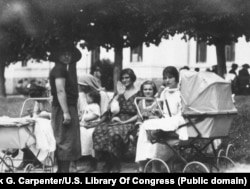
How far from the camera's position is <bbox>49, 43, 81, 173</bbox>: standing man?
8453 mm

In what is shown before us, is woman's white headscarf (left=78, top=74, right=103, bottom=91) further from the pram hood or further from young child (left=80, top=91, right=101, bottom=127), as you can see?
the pram hood

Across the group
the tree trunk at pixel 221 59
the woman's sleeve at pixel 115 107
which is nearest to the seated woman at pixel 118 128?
the woman's sleeve at pixel 115 107

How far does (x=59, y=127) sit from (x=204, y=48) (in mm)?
24404

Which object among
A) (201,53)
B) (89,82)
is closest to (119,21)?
(89,82)

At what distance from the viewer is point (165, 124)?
26.5 ft

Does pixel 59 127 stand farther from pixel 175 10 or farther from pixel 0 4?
pixel 0 4

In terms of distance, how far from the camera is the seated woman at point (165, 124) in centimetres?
805

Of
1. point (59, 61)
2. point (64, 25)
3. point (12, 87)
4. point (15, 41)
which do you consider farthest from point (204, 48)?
point (59, 61)

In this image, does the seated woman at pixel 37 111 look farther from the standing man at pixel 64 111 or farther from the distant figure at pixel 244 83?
the distant figure at pixel 244 83

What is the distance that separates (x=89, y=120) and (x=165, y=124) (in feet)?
6.85

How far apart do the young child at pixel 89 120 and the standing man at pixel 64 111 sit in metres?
0.89

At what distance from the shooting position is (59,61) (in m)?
8.57

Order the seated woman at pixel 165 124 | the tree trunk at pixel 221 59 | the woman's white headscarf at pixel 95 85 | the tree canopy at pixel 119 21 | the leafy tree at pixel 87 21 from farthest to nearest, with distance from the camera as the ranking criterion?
1. the tree trunk at pixel 221 59
2. the leafy tree at pixel 87 21
3. the tree canopy at pixel 119 21
4. the woman's white headscarf at pixel 95 85
5. the seated woman at pixel 165 124

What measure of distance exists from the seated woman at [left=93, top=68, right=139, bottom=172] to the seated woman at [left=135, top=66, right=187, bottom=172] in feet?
1.85
